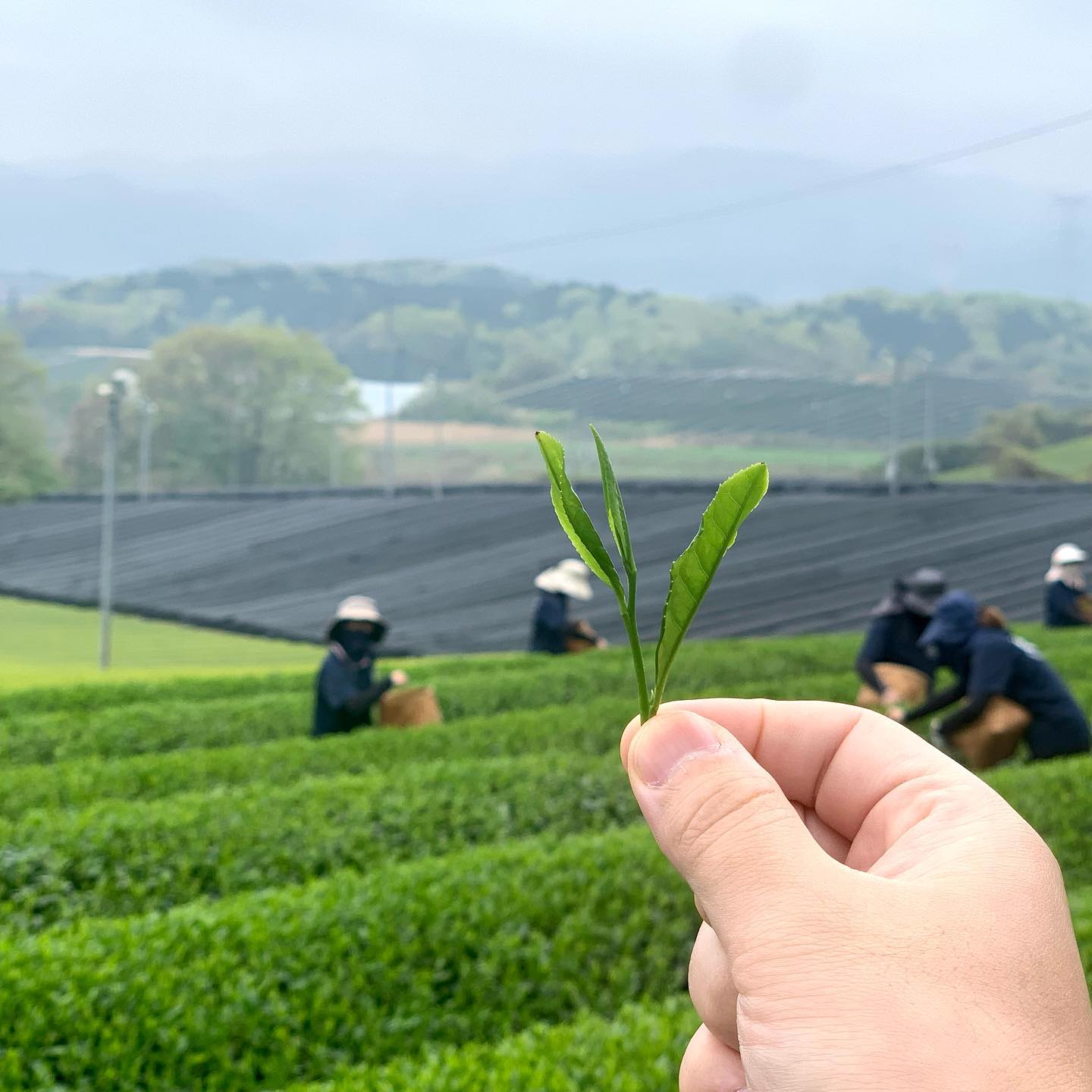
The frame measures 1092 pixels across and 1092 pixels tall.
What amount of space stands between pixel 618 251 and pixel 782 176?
84633 mm

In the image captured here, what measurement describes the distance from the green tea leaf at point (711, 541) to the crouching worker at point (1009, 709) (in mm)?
6264

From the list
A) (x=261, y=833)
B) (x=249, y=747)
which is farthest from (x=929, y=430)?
(x=261, y=833)

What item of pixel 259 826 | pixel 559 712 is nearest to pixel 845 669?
pixel 559 712

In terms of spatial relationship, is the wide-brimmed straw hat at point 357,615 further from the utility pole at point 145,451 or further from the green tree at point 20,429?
the green tree at point 20,429

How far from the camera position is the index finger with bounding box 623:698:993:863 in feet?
3.89

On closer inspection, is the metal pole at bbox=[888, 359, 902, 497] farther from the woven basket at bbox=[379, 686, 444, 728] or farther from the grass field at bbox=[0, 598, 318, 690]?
the woven basket at bbox=[379, 686, 444, 728]

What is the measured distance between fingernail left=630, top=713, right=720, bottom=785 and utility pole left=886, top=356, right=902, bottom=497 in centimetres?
1836

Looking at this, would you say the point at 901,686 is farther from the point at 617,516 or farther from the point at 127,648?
the point at 127,648

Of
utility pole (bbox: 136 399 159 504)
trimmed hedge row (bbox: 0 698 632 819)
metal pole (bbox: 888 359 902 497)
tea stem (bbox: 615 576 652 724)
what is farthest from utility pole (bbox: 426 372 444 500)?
tea stem (bbox: 615 576 652 724)

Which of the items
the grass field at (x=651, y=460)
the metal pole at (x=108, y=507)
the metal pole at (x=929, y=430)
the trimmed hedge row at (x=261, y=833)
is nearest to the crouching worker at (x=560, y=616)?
the metal pole at (x=108, y=507)

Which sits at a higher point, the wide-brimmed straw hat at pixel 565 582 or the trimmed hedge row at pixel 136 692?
the wide-brimmed straw hat at pixel 565 582

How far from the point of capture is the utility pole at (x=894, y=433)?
62.7ft

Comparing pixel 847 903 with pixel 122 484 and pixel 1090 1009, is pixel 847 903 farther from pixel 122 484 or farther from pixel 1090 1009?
pixel 122 484

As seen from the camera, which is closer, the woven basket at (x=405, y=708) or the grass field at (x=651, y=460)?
the woven basket at (x=405, y=708)
